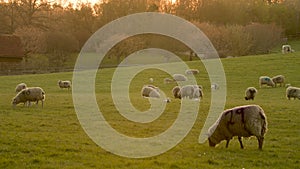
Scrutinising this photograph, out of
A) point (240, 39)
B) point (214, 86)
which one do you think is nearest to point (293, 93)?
point (214, 86)

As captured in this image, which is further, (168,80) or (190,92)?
(168,80)

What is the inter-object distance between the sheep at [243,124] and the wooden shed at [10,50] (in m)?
7.73

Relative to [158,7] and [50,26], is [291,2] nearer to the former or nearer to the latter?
[158,7]

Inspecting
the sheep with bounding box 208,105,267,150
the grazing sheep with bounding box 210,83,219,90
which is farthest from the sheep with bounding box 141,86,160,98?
the sheep with bounding box 208,105,267,150

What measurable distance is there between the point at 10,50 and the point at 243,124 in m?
8.81

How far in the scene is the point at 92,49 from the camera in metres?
75.4

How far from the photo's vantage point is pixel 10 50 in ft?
54.0

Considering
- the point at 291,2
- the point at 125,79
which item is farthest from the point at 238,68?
the point at 291,2

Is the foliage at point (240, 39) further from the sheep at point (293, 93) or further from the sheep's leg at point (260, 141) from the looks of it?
the sheep's leg at point (260, 141)

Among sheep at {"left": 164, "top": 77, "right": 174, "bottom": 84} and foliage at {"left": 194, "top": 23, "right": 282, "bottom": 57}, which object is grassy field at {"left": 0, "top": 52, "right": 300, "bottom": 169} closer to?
sheep at {"left": 164, "top": 77, "right": 174, "bottom": 84}

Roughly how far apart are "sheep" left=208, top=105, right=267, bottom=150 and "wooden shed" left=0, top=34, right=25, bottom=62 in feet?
25.4

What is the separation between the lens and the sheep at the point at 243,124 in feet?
45.6

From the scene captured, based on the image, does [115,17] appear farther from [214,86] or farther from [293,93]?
[293,93]

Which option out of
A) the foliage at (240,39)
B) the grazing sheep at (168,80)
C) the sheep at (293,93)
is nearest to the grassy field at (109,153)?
the sheep at (293,93)
